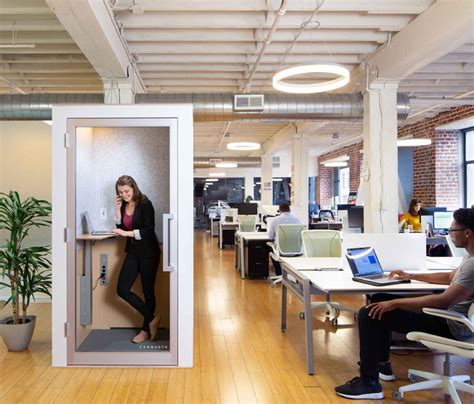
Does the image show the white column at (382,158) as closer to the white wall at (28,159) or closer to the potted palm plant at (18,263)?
the potted palm plant at (18,263)

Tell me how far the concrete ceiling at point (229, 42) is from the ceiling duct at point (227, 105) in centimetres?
40

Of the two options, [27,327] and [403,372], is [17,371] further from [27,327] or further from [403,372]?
[403,372]

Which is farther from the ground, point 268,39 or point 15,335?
point 268,39

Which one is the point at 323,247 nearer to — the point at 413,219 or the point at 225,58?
the point at 413,219

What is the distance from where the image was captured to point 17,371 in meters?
3.67

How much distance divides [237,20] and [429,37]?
2013 millimetres

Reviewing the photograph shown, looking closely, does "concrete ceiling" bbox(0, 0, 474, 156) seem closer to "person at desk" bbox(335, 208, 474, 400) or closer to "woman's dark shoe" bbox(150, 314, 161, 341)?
"person at desk" bbox(335, 208, 474, 400)

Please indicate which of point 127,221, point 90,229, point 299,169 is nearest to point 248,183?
point 299,169

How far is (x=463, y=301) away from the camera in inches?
116

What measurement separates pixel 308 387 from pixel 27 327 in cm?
267

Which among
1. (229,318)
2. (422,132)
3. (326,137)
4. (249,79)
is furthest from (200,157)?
(229,318)

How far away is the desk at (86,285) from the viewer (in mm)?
3986

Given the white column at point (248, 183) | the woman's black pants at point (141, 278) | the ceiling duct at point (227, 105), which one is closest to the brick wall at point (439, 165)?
the ceiling duct at point (227, 105)

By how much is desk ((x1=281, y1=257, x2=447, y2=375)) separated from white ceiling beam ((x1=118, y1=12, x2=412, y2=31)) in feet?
8.57
